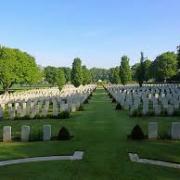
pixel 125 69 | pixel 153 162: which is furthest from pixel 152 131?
pixel 125 69

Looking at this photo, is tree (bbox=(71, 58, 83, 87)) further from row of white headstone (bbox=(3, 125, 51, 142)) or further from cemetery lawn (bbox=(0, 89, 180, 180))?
row of white headstone (bbox=(3, 125, 51, 142))

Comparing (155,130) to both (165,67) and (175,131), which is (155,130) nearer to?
(175,131)

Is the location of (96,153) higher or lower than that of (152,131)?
lower

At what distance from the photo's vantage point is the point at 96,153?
1419 centimetres

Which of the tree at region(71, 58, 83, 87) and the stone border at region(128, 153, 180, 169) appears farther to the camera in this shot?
the tree at region(71, 58, 83, 87)

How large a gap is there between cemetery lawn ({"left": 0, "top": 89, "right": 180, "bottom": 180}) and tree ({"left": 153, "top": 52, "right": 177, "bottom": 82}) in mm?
98322

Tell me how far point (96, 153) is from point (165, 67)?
107476 millimetres

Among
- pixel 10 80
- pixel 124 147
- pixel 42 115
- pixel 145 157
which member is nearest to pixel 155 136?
pixel 124 147

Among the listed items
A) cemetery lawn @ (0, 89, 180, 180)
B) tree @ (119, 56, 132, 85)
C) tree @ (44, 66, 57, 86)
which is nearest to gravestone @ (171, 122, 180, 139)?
cemetery lawn @ (0, 89, 180, 180)

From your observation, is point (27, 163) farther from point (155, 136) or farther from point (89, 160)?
point (155, 136)

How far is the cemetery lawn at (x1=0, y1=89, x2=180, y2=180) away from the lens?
1155 cm

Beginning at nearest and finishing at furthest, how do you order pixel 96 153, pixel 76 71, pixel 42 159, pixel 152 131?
pixel 42 159 → pixel 96 153 → pixel 152 131 → pixel 76 71

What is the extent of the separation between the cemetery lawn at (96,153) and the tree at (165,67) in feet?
323

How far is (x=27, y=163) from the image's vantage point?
1316cm
